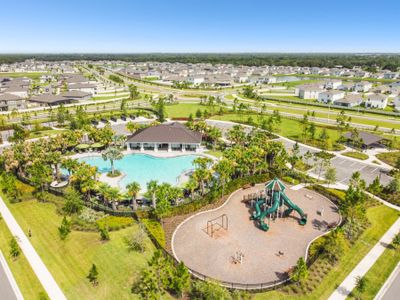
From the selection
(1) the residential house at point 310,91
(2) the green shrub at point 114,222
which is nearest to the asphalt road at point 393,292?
(2) the green shrub at point 114,222

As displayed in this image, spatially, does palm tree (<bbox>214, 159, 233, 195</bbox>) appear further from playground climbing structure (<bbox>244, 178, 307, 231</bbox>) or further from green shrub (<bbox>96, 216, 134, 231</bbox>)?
green shrub (<bbox>96, 216, 134, 231</bbox>)

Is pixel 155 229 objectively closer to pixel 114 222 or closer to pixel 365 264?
pixel 114 222

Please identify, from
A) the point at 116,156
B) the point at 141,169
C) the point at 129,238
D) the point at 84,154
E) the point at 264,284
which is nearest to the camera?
the point at 264,284

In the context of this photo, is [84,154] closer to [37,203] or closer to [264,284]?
[37,203]

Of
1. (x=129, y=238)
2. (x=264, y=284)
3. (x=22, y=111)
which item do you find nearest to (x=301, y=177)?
(x=264, y=284)

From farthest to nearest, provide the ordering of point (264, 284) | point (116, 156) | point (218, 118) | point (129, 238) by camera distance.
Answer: point (218, 118) < point (116, 156) < point (129, 238) < point (264, 284)

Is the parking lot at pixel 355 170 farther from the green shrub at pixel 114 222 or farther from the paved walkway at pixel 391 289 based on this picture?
the green shrub at pixel 114 222

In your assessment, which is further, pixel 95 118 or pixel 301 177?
pixel 95 118
